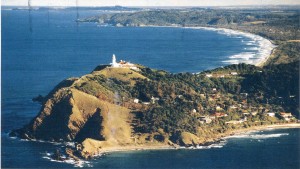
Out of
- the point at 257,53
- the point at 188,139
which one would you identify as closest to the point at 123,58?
the point at 257,53

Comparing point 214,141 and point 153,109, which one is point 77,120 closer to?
point 153,109

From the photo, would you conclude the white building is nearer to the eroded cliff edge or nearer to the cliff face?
the eroded cliff edge

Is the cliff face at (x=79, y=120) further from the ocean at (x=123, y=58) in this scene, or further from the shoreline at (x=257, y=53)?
the shoreline at (x=257, y=53)

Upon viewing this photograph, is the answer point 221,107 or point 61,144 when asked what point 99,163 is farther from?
point 221,107

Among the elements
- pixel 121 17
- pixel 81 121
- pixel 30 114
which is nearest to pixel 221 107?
pixel 81 121

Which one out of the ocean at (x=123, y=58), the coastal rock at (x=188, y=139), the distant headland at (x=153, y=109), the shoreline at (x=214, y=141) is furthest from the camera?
the distant headland at (x=153, y=109)

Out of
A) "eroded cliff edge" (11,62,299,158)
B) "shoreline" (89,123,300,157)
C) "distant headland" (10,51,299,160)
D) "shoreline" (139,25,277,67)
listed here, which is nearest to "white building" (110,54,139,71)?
"distant headland" (10,51,299,160)

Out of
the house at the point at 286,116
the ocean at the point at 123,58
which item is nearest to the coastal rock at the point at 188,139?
the ocean at the point at 123,58

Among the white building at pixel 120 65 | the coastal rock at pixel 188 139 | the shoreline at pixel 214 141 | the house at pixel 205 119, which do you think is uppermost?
the white building at pixel 120 65
